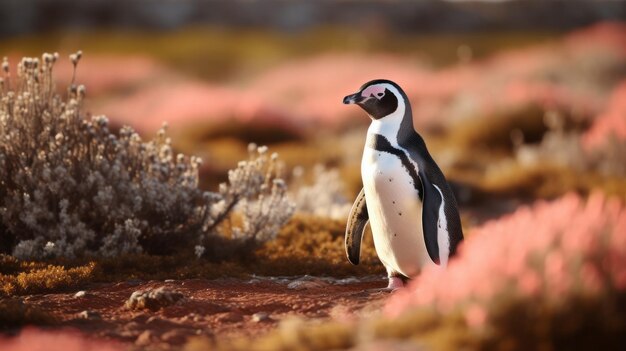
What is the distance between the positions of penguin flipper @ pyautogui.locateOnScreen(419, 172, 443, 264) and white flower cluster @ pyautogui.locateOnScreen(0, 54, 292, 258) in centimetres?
202

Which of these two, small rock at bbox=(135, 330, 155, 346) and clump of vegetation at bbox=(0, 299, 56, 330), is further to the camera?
Answer: clump of vegetation at bbox=(0, 299, 56, 330)

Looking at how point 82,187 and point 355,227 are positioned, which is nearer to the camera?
point 355,227

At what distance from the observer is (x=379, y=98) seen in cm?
547

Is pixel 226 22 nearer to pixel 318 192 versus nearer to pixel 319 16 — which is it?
pixel 319 16

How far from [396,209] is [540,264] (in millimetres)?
1819

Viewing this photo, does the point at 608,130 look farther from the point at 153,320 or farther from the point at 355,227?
the point at 153,320

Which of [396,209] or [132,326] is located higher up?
[396,209]

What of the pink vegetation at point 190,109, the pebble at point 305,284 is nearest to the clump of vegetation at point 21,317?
the pebble at point 305,284

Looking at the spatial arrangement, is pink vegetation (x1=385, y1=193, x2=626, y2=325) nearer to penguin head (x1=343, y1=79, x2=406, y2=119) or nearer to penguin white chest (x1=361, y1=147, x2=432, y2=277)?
penguin white chest (x1=361, y1=147, x2=432, y2=277)

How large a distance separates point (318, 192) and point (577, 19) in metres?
24.9

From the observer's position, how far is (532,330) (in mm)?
3418

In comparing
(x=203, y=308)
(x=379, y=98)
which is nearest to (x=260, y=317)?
(x=203, y=308)

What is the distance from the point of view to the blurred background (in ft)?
41.6

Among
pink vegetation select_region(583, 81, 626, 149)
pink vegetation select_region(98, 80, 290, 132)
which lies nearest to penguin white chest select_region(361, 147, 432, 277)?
pink vegetation select_region(583, 81, 626, 149)
